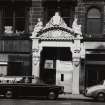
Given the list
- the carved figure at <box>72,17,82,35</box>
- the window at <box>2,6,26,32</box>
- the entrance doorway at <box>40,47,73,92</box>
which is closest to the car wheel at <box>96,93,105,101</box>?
the entrance doorway at <box>40,47,73,92</box>

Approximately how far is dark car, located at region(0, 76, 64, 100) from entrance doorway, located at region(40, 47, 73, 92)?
677 cm

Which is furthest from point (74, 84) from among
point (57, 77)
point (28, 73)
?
point (28, 73)

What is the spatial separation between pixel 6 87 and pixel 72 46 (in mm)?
8356

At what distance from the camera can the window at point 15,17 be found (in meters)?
35.5

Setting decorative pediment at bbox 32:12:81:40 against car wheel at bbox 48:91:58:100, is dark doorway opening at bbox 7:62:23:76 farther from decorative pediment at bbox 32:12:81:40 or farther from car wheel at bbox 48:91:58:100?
car wheel at bbox 48:91:58:100

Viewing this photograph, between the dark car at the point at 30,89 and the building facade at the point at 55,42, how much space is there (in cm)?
637

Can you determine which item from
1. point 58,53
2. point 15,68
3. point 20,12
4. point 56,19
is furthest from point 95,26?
point 15,68

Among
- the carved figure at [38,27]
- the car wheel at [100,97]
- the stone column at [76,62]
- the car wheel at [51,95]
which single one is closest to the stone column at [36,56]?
the carved figure at [38,27]

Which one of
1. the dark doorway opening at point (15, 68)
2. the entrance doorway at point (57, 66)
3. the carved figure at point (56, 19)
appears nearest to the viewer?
the carved figure at point (56, 19)

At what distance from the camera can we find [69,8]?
35.1 m

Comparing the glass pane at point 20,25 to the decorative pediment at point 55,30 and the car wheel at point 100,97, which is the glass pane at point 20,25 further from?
the car wheel at point 100,97

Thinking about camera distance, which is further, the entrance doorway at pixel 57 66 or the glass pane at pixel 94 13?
the entrance doorway at pixel 57 66

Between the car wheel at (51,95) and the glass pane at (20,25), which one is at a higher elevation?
the glass pane at (20,25)

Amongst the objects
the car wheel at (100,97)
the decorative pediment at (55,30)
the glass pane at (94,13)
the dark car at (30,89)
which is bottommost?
the car wheel at (100,97)
